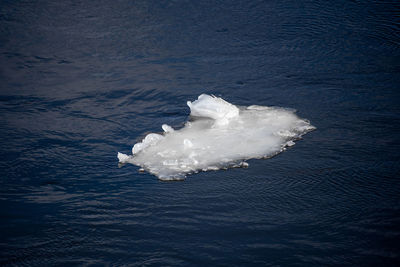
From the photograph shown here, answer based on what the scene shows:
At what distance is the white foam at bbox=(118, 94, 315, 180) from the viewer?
2.20 m

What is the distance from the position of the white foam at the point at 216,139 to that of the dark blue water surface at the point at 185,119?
0.28 feet

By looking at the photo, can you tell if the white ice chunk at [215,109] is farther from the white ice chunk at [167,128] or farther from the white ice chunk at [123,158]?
the white ice chunk at [123,158]

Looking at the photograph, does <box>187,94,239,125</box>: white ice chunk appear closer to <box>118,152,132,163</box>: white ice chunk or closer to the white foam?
the white foam

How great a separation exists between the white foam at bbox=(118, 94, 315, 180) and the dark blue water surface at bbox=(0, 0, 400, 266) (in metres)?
0.09

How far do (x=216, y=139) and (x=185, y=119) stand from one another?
1.19ft

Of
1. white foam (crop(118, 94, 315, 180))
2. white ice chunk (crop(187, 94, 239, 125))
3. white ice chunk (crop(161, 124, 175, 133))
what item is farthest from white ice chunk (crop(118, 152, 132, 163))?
white ice chunk (crop(187, 94, 239, 125))

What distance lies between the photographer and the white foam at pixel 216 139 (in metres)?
2.20

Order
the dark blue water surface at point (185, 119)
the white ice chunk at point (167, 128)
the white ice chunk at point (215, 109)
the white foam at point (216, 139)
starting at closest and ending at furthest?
1. the dark blue water surface at point (185, 119)
2. the white foam at point (216, 139)
3. the white ice chunk at point (167, 128)
4. the white ice chunk at point (215, 109)

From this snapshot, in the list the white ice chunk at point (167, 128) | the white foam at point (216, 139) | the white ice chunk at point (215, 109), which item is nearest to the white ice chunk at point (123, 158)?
the white foam at point (216, 139)

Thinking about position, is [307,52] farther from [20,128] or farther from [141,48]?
[20,128]

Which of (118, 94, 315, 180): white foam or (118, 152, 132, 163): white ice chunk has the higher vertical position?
(118, 94, 315, 180): white foam

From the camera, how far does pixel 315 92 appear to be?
296 cm

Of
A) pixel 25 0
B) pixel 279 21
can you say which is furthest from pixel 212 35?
pixel 25 0

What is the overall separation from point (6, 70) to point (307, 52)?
2.60 meters
